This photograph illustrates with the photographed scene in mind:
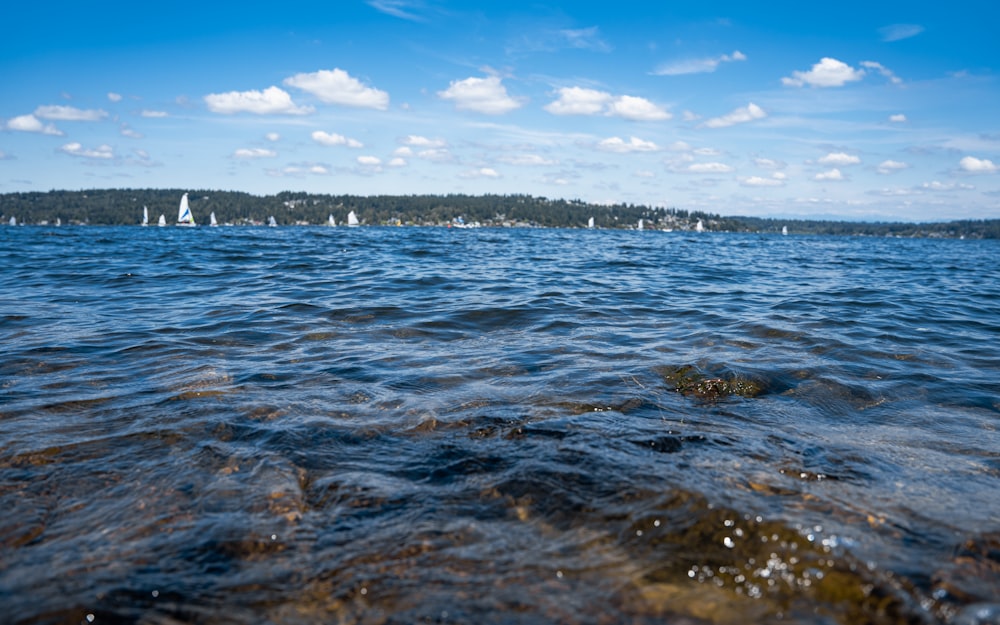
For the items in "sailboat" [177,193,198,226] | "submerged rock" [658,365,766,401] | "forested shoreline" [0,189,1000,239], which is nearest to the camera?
"submerged rock" [658,365,766,401]

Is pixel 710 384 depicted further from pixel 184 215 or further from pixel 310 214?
pixel 310 214

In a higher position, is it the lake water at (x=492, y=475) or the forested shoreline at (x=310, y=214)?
the forested shoreline at (x=310, y=214)

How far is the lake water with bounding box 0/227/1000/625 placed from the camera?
116 inches

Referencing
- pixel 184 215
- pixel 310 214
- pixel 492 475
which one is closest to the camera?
pixel 492 475

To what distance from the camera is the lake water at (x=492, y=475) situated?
294 centimetres

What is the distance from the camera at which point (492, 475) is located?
4250 millimetres

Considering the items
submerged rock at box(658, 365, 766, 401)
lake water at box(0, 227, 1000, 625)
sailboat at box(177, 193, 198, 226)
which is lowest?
lake water at box(0, 227, 1000, 625)

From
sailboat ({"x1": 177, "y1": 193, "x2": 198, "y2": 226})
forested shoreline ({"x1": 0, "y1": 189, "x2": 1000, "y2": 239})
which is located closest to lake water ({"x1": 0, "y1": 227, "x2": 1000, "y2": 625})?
sailboat ({"x1": 177, "y1": 193, "x2": 198, "y2": 226})

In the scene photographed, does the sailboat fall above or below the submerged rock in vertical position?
above

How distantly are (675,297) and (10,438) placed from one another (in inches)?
537

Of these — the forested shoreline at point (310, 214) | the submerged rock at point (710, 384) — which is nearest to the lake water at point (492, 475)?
the submerged rock at point (710, 384)

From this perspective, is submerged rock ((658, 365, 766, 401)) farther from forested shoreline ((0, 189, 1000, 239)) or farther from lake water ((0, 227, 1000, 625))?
forested shoreline ((0, 189, 1000, 239))

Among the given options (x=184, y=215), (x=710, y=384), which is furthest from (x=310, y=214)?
(x=710, y=384)

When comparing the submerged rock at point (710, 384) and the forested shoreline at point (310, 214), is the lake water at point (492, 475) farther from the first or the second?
the forested shoreline at point (310, 214)
